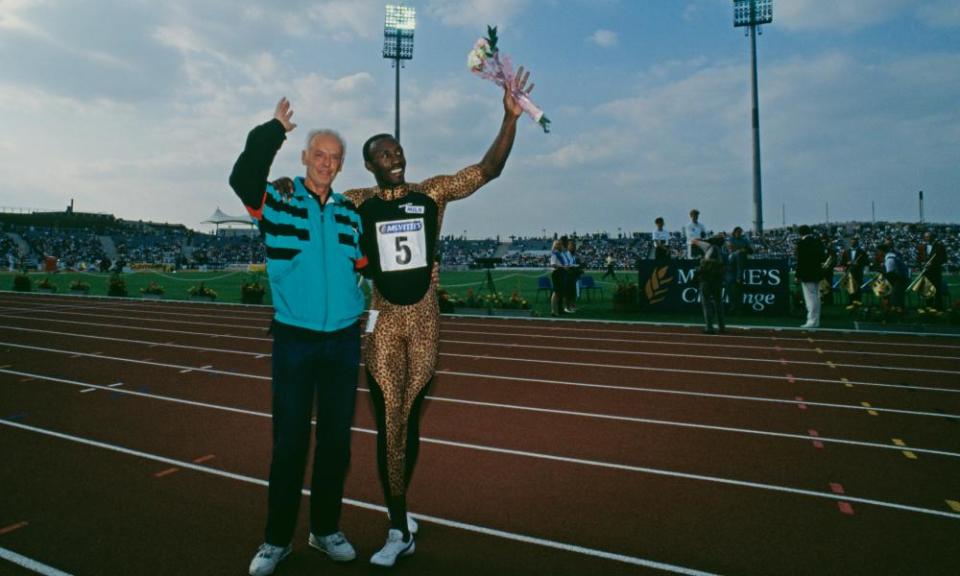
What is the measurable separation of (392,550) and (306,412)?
839 mm

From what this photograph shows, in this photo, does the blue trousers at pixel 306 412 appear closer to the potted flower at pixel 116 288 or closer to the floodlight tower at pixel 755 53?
the potted flower at pixel 116 288

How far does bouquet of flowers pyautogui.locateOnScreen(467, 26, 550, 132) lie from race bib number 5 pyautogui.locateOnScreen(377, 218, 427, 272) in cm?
85

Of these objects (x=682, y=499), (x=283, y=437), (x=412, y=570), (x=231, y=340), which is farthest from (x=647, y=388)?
(x=231, y=340)

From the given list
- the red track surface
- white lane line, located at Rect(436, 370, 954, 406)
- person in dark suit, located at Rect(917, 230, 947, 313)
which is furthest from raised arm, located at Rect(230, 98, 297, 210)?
person in dark suit, located at Rect(917, 230, 947, 313)

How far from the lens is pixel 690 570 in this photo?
281 cm

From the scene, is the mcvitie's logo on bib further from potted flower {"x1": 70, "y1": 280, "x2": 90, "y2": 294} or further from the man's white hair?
potted flower {"x1": 70, "y1": 280, "x2": 90, "y2": 294}

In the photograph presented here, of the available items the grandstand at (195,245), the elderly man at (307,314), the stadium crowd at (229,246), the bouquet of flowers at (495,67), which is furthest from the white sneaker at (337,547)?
the stadium crowd at (229,246)

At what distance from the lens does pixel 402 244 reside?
2.80 meters

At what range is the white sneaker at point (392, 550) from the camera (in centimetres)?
280

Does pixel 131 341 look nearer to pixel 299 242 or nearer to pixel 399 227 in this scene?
pixel 299 242

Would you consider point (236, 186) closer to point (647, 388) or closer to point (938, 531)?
point (938, 531)

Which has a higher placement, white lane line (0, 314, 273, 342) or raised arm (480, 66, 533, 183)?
raised arm (480, 66, 533, 183)

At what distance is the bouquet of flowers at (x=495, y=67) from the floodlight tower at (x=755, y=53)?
35.7 metres

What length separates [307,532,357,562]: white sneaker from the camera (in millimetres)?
2885
